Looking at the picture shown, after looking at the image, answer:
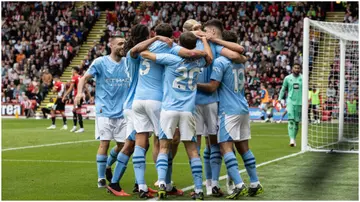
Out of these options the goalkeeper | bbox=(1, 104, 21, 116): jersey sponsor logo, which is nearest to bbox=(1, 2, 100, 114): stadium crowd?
bbox=(1, 104, 21, 116): jersey sponsor logo

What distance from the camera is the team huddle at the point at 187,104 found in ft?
27.9

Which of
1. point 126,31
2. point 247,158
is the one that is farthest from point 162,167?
point 126,31

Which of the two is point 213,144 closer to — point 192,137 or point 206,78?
point 192,137

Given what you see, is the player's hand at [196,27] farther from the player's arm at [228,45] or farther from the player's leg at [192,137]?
the player's leg at [192,137]

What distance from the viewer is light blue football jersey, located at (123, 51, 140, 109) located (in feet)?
29.3

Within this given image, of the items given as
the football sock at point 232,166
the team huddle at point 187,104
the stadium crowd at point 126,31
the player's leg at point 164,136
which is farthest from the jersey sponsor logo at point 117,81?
the stadium crowd at point 126,31

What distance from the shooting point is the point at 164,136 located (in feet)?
28.0

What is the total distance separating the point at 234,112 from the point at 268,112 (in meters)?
23.9

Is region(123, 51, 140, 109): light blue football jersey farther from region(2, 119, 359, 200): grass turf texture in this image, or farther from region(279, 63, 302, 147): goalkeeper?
region(279, 63, 302, 147): goalkeeper

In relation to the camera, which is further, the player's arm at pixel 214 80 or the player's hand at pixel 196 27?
the player's hand at pixel 196 27

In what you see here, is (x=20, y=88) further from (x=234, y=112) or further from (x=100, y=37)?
(x=234, y=112)

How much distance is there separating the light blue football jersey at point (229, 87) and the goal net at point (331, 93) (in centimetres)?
713

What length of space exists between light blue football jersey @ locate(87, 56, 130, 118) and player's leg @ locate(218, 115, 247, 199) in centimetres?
164

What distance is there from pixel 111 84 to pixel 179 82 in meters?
1.68
